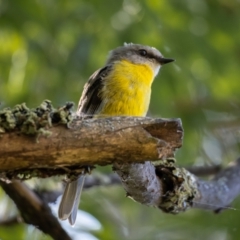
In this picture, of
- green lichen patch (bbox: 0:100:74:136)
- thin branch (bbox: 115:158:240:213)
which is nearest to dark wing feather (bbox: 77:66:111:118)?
thin branch (bbox: 115:158:240:213)

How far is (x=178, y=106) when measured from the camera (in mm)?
4828

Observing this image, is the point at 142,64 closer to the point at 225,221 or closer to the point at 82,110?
the point at 82,110

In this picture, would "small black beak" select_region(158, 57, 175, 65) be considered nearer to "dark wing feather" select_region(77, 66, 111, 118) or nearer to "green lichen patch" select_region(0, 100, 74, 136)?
"dark wing feather" select_region(77, 66, 111, 118)

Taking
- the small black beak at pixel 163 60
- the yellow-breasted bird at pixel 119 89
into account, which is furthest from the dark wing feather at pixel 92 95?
the small black beak at pixel 163 60

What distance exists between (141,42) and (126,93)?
736 mm

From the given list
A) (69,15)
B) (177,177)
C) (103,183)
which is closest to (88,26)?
(69,15)

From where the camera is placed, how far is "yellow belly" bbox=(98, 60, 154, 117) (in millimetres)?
3893

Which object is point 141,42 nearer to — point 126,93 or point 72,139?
point 126,93

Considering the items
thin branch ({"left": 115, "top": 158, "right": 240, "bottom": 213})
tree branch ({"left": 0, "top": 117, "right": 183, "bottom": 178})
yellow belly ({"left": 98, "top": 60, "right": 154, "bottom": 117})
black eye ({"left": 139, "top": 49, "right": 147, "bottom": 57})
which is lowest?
tree branch ({"left": 0, "top": 117, "right": 183, "bottom": 178})

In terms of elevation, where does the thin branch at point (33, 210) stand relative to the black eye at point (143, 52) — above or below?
below

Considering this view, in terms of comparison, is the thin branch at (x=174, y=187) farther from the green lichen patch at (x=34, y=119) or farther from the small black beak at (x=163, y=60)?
the small black beak at (x=163, y=60)

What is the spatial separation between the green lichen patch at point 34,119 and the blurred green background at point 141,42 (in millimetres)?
1973

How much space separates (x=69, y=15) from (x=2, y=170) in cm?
273

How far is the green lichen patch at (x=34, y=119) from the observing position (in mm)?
2143
